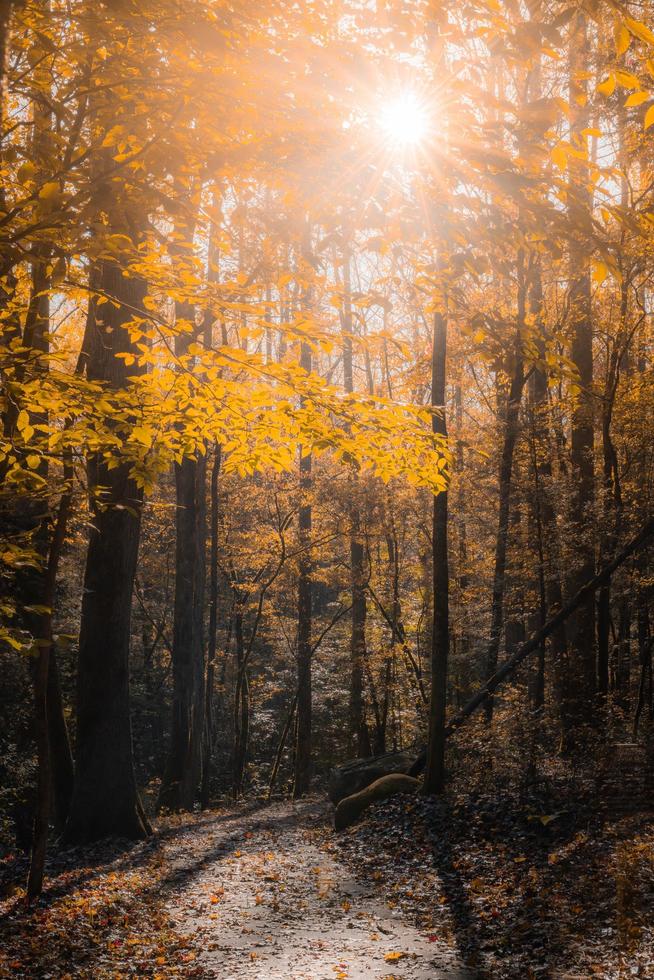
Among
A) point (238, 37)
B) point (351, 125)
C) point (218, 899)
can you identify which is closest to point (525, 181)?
point (351, 125)

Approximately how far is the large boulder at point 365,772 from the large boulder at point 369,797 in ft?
5.22

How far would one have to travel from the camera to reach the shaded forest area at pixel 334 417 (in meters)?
3.77

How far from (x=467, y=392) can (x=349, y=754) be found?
11.9m

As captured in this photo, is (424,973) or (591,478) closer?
(424,973)

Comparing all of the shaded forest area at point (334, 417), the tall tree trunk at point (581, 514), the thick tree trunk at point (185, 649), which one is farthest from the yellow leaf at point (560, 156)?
the thick tree trunk at point (185, 649)

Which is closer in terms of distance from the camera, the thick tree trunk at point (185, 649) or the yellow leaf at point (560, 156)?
the yellow leaf at point (560, 156)

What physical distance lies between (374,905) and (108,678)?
436cm

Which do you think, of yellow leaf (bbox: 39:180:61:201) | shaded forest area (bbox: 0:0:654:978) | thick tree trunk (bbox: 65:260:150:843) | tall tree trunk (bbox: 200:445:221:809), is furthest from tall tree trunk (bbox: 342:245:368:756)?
yellow leaf (bbox: 39:180:61:201)

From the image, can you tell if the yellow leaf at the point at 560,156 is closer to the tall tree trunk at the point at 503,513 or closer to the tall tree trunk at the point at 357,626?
the tall tree trunk at the point at 503,513

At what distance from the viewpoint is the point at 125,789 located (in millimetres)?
9711

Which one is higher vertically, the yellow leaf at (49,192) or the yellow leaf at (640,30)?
the yellow leaf at (640,30)

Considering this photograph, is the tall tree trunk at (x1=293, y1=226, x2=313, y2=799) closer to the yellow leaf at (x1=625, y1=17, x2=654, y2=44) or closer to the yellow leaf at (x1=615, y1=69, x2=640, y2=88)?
the yellow leaf at (x1=615, y1=69, x2=640, y2=88)

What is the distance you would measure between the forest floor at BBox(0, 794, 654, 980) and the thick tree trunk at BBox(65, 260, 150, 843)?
51 cm

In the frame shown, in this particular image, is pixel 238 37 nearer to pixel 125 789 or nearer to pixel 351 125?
pixel 351 125
